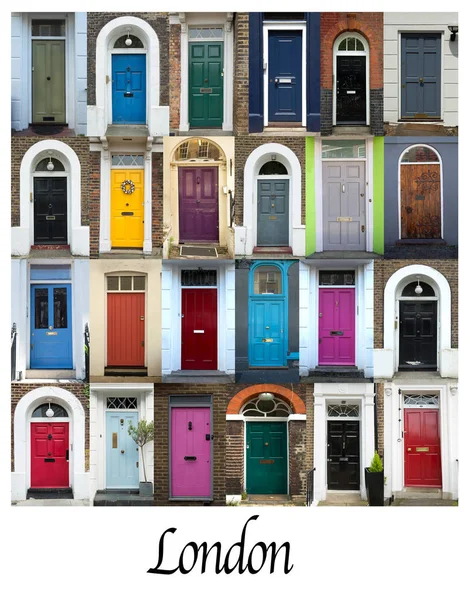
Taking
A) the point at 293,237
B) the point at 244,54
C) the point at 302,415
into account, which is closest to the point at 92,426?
the point at 302,415

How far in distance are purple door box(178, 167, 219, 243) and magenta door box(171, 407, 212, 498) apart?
167 cm

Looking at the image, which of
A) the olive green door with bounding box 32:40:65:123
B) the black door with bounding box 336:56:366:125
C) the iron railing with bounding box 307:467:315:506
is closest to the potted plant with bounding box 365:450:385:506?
the iron railing with bounding box 307:467:315:506

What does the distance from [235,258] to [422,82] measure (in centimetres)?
243

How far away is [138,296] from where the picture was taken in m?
6.98

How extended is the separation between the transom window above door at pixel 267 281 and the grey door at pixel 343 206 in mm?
537

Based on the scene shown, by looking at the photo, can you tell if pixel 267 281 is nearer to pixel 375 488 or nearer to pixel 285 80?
pixel 285 80

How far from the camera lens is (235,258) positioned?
6855 mm

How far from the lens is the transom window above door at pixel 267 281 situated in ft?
22.6

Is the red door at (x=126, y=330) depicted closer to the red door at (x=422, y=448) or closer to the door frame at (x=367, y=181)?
the door frame at (x=367, y=181)

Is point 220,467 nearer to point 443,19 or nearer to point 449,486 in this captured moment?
point 449,486

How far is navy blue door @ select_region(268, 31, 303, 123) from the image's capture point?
6891mm

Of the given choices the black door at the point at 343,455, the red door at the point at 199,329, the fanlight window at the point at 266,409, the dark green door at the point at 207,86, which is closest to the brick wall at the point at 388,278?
the black door at the point at 343,455

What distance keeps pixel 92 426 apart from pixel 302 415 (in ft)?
6.54

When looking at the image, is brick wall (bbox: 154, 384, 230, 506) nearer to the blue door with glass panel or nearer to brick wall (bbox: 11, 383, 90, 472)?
brick wall (bbox: 11, 383, 90, 472)
